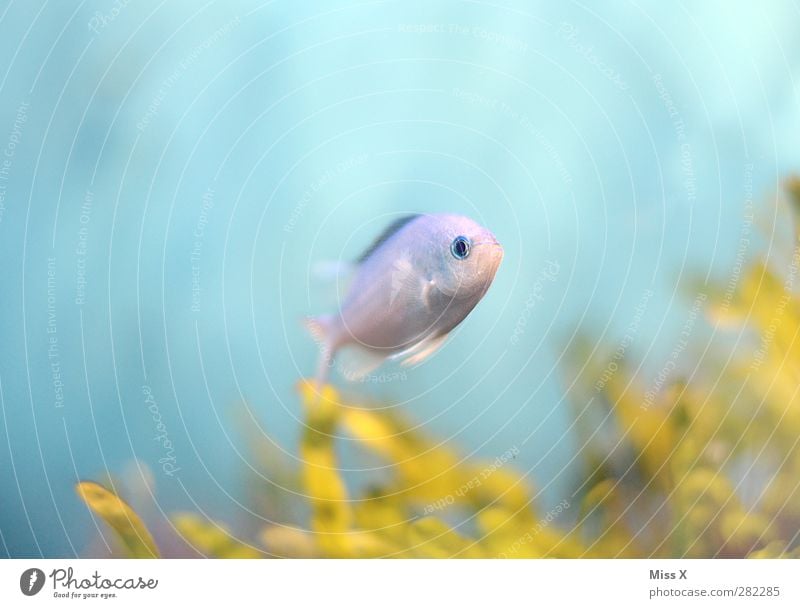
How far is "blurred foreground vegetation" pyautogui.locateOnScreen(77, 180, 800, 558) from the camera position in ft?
2.93

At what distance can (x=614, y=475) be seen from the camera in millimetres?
928

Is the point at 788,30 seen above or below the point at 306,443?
above

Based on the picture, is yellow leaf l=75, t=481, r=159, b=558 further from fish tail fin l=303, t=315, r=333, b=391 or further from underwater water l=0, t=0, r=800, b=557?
fish tail fin l=303, t=315, r=333, b=391

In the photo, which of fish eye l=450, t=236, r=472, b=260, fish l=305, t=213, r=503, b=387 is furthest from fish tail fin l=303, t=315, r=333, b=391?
fish eye l=450, t=236, r=472, b=260

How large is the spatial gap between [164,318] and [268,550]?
293 millimetres

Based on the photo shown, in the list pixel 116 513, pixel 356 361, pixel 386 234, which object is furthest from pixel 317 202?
pixel 116 513

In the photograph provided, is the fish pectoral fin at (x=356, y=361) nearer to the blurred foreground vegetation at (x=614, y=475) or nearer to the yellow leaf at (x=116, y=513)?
the blurred foreground vegetation at (x=614, y=475)

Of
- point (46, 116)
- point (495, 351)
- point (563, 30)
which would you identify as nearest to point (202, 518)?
point (495, 351)

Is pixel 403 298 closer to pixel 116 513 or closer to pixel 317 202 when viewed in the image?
pixel 317 202

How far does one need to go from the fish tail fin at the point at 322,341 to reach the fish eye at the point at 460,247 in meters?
0.16

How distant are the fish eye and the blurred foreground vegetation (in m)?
0.18

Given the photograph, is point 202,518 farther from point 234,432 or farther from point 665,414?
point 665,414

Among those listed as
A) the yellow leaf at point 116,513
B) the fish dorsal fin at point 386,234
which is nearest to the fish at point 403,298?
the fish dorsal fin at point 386,234

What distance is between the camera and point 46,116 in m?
0.88
